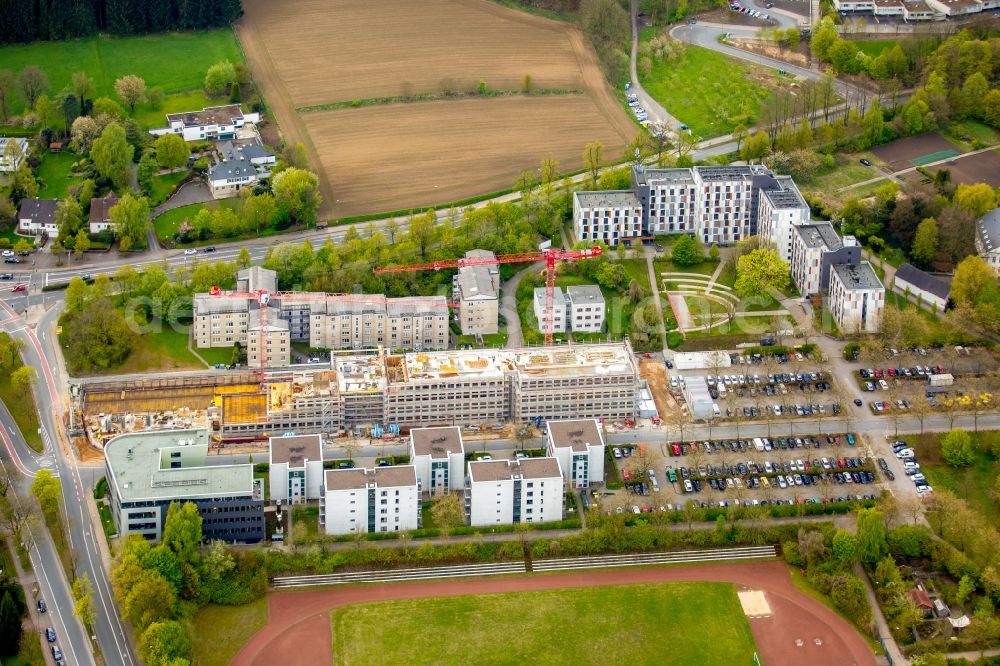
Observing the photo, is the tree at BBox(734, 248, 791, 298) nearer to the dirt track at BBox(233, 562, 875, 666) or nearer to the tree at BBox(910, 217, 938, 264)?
the tree at BBox(910, 217, 938, 264)

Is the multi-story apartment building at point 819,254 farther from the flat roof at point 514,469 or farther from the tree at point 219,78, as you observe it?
the tree at point 219,78

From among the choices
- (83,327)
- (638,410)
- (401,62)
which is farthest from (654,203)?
(83,327)

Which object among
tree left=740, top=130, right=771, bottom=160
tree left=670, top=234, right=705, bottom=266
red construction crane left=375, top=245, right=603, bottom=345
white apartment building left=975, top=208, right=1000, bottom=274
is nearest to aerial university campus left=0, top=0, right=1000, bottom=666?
red construction crane left=375, top=245, right=603, bottom=345

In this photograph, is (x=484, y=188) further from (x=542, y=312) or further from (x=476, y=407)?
(x=476, y=407)

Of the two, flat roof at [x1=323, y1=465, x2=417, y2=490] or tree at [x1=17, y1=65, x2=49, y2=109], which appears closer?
flat roof at [x1=323, y1=465, x2=417, y2=490]

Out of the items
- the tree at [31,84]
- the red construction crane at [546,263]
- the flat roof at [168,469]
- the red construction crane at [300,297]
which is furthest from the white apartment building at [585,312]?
the tree at [31,84]

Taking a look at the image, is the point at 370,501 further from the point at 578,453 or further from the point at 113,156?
the point at 113,156
